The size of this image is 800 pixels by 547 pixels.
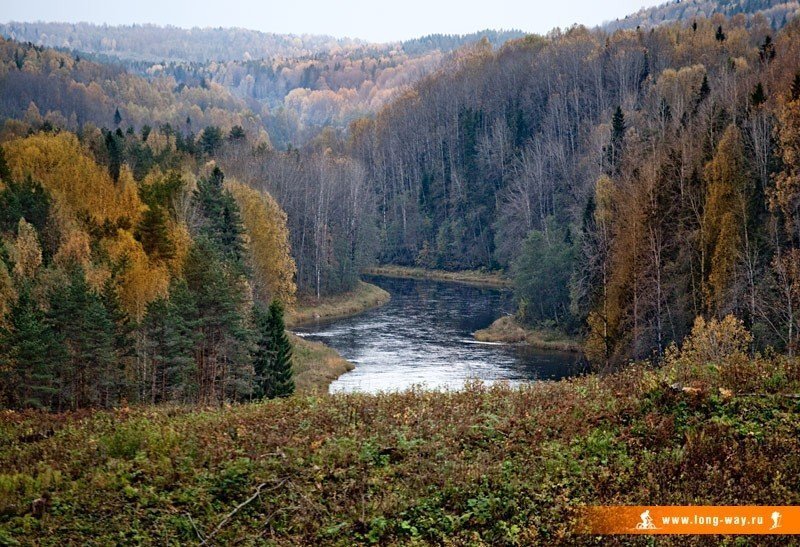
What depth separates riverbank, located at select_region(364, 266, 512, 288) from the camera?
345 feet

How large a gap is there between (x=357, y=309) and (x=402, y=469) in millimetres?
70474

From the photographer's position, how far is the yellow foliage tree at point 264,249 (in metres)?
61.8

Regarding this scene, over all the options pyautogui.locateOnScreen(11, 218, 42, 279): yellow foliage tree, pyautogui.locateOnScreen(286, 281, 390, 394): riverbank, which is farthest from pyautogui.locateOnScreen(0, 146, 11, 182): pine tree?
pyautogui.locateOnScreen(286, 281, 390, 394): riverbank

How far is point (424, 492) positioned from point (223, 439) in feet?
12.7

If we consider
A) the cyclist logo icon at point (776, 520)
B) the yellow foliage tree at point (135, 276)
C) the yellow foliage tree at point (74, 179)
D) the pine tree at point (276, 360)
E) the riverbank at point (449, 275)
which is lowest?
the riverbank at point (449, 275)

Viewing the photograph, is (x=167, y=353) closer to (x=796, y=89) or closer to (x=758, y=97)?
(x=796, y=89)

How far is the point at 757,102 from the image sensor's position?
44.5 m

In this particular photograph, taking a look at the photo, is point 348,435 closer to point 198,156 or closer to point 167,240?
point 167,240

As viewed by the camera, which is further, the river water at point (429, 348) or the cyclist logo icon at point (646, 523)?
the river water at point (429, 348)

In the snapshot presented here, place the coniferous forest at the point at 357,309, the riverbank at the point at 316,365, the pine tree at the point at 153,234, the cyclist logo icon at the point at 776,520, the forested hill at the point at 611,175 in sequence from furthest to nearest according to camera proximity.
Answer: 1. the pine tree at the point at 153,234
2. the riverbank at the point at 316,365
3. the forested hill at the point at 611,175
4. the coniferous forest at the point at 357,309
5. the cyclist logo icon at the point at 776,520

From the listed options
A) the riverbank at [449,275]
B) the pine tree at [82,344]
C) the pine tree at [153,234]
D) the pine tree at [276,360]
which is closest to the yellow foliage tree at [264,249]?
the pine tree at [153,234]

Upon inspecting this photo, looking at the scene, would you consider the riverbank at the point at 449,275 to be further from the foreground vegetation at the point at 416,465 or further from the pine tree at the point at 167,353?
the foreground vegetation at the point at 416,465

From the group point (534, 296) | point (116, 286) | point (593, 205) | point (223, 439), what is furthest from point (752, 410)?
point (534, 296)

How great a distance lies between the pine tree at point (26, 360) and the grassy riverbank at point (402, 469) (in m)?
17.2
